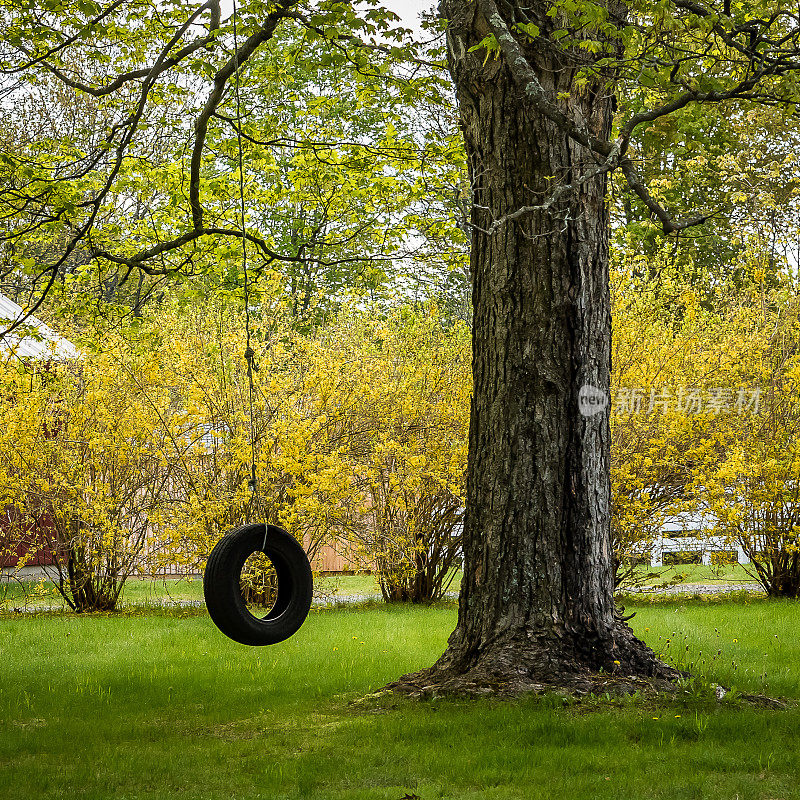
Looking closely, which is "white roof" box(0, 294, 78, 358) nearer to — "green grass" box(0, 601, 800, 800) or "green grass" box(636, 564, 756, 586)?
"green grass" box(0, 601, 800, 800)

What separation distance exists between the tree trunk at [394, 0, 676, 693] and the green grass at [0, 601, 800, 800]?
1.57 ft

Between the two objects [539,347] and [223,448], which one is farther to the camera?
[223,448]

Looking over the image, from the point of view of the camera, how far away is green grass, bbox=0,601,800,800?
3799 mm

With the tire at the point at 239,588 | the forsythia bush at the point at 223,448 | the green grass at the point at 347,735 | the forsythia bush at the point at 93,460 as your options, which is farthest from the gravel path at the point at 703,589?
the tire at the point at 239,588

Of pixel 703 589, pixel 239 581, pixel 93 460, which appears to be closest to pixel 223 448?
pixel 93 460

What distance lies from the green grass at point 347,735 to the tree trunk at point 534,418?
48cm

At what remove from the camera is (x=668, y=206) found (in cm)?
1959

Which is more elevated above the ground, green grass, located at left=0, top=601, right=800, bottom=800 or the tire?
the tire

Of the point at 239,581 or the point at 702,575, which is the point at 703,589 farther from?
the point at 239,581

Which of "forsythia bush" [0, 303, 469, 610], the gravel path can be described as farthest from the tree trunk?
the gravel path

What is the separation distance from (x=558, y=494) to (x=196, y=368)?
213 inches

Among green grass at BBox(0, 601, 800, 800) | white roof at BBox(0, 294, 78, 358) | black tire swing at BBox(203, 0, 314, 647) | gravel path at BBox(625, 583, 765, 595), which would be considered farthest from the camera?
gravel path at BBox(625, 583, 765, 595)

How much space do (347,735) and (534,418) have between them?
206cm

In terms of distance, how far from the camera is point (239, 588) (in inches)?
182
